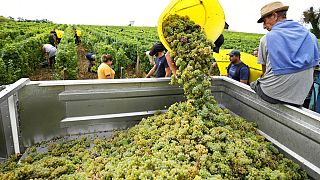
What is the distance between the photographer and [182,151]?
2.42 metres

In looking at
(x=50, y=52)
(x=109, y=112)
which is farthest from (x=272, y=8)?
(x=50, y=52)

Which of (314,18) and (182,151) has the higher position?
(314,18)

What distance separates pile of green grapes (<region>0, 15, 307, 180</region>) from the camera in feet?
7.27

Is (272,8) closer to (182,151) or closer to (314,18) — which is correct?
(182,151)

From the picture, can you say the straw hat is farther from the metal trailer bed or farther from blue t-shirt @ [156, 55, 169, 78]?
blue t-shirt @ [156, 55, 169, 78]

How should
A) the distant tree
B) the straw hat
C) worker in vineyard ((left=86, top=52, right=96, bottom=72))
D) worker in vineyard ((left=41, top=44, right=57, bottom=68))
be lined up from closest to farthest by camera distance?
the straw hat → worker in vineyard ((left=86, top=52, right=96, bottom=72)) → worker in vineyard ((left=41, top=44, right=57, bottom=68)) → the distant tree

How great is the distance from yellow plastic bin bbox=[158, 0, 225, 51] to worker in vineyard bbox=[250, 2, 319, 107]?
949 mm

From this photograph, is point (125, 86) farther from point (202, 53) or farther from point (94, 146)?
point (202, 53)

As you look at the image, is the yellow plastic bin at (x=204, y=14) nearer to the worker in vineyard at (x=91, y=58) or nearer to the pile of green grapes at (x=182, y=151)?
the pile of green grapes at (x=182, y=151)

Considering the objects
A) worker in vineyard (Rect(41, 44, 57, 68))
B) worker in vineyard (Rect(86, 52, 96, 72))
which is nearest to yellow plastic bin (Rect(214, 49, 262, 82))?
worker in vineyard (Rect(86, 52, 96, 72))

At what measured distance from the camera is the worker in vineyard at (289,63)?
2688 mm

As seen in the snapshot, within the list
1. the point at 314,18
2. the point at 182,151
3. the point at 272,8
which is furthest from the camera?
the point at 314,18

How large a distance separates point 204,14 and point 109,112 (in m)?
1.91

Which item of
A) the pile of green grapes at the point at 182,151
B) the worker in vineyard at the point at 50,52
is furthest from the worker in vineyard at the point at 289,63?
the worker in vineyard at the point at 50,52
